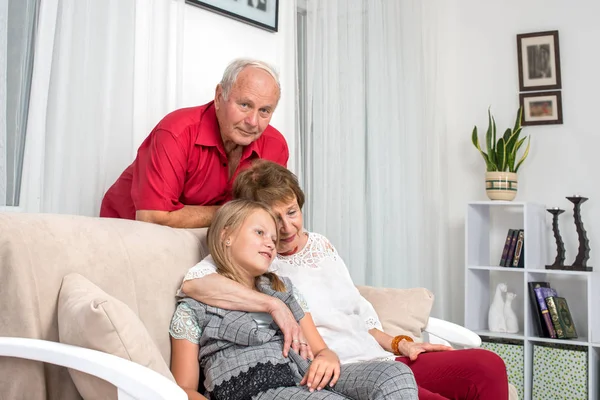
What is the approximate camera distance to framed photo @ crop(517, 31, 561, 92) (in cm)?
419

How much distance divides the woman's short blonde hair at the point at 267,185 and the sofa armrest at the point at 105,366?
0.75 metres

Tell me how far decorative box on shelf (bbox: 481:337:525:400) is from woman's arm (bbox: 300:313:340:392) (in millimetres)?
2303

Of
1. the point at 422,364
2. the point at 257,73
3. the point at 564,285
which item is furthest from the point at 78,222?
the point at 564,285

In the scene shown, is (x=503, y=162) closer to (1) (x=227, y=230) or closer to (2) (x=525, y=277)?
(2) (x=525, y=277)

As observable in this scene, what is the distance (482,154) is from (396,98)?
2.28 feet

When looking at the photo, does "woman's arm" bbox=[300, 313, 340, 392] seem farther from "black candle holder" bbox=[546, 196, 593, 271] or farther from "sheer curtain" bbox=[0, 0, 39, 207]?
"black candle holder" bbox=[546, 196, 593, 271]

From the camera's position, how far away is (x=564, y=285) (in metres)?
4.07

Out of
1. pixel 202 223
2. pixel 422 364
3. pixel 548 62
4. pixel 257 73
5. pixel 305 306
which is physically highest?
pixel 548 62

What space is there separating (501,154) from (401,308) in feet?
6.67

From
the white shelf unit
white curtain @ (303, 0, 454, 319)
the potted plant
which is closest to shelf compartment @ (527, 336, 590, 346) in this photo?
the white shelf unit

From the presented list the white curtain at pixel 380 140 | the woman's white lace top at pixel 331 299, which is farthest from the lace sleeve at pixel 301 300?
the white curtain at pixel 380 140

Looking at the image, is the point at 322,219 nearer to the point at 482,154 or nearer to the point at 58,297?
the point at 482,154

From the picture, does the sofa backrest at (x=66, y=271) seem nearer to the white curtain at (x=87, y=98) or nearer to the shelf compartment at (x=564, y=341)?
the white curtain at (x=87, y=98)

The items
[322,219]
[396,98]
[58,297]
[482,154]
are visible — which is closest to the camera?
[58,297]
